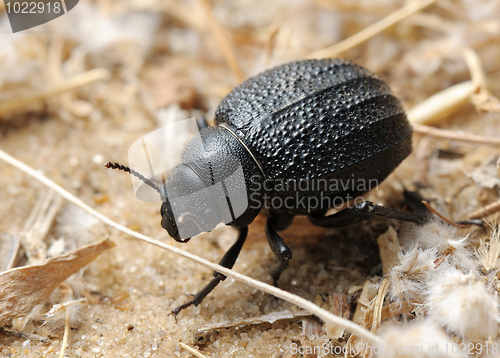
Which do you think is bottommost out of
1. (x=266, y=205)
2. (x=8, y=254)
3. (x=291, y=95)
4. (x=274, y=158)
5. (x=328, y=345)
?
(x=328, y=345)

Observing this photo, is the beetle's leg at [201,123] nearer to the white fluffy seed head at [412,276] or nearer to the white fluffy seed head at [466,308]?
the white fluffy seed head at [412,276]

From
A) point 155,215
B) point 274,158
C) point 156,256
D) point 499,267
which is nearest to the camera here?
point 499,267

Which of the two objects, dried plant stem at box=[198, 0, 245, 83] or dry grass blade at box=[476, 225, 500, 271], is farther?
dried plant stem at box=[198, 0, 245, 83]

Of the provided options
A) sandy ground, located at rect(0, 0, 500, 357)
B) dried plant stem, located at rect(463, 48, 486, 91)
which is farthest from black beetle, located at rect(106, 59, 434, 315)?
dried plant stem, located at rect(463, 48, 486, 91)

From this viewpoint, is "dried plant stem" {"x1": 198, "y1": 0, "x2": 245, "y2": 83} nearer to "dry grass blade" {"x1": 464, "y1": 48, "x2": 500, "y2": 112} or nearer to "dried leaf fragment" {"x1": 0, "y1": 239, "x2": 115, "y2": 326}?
"dry grass blade" {"x1": 464, "y1": 48, "x2": 500, "y2": 112}

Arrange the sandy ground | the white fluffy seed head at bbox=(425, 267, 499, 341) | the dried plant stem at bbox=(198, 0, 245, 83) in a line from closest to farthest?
1. the white fluffy seed head at bbox=(425, 267, 499, 341)
2. the sandy ground
3. the dried plant stem at bbox=(198, 0, 245, 83)

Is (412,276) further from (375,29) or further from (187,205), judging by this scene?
(375,29)

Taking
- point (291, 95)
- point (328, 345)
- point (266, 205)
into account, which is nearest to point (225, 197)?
point (266, 205)

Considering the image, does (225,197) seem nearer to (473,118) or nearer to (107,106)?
(107,106)
